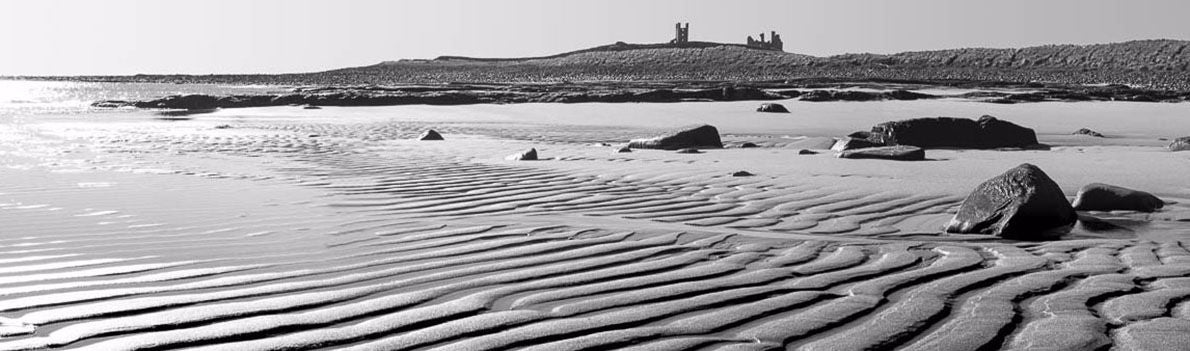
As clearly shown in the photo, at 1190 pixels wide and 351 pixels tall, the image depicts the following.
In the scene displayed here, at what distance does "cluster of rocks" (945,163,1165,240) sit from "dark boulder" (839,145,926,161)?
3.63 metres

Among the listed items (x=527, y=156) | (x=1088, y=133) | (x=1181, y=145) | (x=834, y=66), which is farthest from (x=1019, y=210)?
(x=834, y=66)

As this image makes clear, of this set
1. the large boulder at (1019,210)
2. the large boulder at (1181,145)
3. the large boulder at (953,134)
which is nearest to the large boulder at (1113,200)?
the large boulder at (1019,210)

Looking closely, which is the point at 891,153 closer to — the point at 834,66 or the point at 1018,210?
the point at 1018,210

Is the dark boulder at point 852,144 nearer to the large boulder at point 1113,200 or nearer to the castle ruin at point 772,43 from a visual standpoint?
the large boulder at point 1113,200

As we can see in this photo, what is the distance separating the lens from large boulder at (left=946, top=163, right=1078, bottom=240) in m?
5.09

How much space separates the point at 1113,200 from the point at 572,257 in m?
3.13

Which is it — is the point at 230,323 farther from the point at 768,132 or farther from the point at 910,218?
the point at 768,132

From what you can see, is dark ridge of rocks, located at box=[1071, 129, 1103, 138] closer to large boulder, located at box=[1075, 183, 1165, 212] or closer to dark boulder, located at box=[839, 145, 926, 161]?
dark boulder, located at box=[839, 145, 926, 161]

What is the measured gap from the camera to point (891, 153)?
9234 millimetres

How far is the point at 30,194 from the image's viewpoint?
700cm

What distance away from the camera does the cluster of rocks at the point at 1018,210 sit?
5086 mm

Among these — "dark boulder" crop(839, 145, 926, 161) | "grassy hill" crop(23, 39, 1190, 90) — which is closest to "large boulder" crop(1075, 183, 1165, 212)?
"dark boulder" crop(839, 145, 926, 161)

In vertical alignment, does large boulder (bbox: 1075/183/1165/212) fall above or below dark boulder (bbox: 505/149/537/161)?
above

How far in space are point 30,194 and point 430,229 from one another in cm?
313
